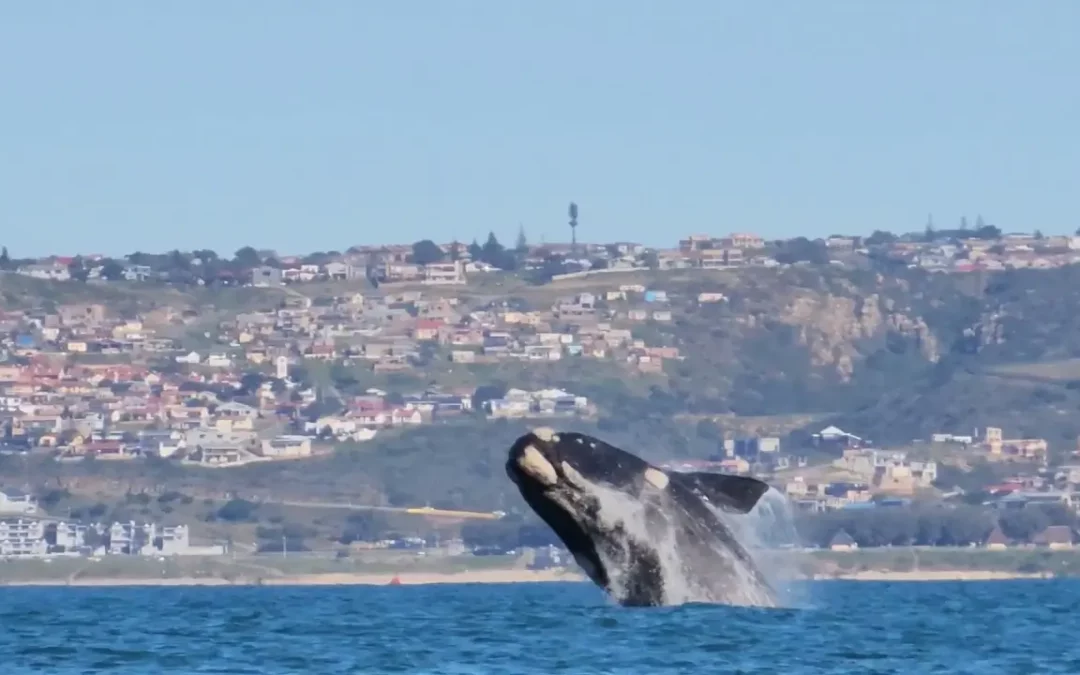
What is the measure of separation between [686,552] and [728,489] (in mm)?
1056

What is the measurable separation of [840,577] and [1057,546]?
101ft

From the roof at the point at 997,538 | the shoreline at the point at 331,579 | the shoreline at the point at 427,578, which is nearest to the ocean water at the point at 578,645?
the shoreline at the point at 427,578

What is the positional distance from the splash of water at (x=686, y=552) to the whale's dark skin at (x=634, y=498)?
19mm

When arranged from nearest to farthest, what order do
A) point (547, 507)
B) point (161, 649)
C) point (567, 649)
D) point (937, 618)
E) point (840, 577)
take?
1. point (547, 507)
2. point (567, 649)
3. point (161, 649)
4. point (937, 618)
5. point (840, 577)

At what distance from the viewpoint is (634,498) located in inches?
1368

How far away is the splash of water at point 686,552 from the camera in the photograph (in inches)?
1362

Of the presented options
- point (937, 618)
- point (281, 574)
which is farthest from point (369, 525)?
point (937, 618)

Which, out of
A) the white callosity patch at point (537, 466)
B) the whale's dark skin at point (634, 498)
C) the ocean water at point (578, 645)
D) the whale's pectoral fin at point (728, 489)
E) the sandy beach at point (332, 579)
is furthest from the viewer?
the sandy beach at point (332, 579)

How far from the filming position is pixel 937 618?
2157 inches

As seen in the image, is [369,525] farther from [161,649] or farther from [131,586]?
[161,649]

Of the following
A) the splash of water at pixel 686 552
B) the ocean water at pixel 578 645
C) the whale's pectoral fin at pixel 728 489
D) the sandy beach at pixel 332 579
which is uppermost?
the whale's pectoral fin at pixel 728 489

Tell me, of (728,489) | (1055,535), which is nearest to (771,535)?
(728,489)

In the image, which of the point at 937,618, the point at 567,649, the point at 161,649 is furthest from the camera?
the point at 937,618

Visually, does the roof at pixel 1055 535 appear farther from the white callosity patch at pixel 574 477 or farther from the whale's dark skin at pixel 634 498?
the white callosity patch at pixel 574 477
